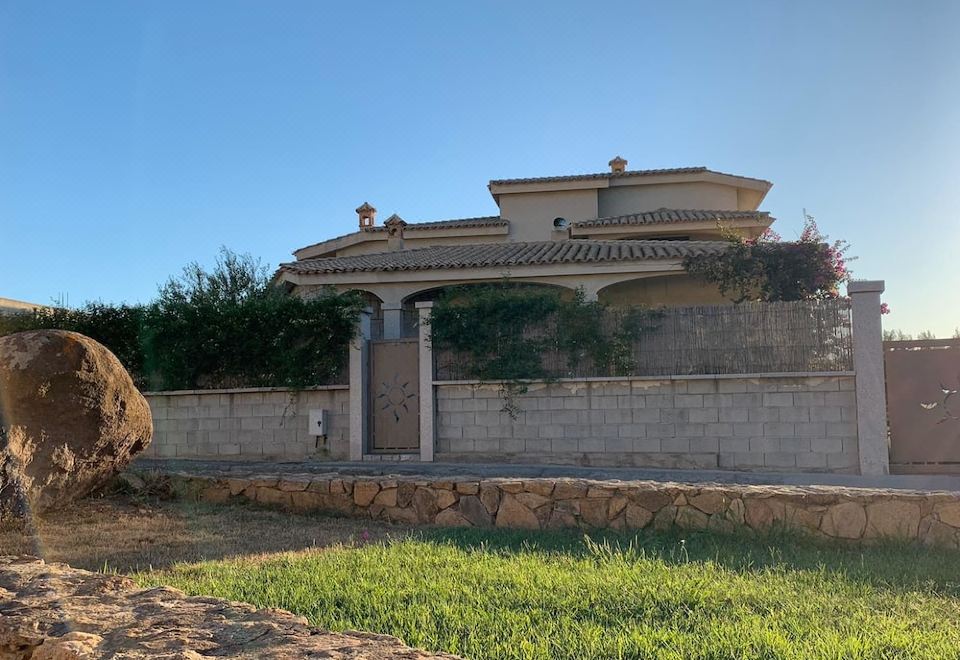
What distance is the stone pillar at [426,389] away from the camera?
12234 millimetres

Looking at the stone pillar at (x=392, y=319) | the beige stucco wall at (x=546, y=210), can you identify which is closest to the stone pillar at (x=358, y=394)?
the stone pillar at (x=392, y=319)

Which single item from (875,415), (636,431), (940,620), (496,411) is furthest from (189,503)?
(875,415)

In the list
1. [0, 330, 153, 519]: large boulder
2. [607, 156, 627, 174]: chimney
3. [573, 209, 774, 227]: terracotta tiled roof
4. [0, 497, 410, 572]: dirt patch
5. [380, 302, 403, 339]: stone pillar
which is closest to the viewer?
[0, 497, 410, 572]: dirt patch

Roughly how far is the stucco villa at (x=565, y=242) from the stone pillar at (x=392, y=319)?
0.11 feet

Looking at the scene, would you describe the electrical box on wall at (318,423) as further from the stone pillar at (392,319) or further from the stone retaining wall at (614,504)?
the stone pillar at (392,319)

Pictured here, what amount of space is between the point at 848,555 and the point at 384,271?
529 inches

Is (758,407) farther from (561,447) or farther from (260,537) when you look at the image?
(260,537)

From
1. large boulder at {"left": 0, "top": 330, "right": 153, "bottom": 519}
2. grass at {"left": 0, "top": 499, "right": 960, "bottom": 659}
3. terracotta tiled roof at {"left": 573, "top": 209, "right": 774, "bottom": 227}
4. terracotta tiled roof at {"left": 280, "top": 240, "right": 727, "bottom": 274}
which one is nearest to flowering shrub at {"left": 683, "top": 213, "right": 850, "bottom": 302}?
terracotta tiled roof at {"left": 280, "top": 240, "right": 727, "bottom": 274}

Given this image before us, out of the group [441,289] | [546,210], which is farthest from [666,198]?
[441,289]

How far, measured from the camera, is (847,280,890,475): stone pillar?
1052 cm

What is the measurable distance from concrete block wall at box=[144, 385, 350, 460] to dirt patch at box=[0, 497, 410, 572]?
4299 mm

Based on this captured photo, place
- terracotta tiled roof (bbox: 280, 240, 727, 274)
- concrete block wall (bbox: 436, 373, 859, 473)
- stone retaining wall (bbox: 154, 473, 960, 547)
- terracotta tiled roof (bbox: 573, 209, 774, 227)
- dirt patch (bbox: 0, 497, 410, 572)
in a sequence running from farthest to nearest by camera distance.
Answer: terracotta tiled roof (bbox: 573, 209, 774, 227), terracotta tiled roof (bbox: 280, 240, 727, 274), concrete block wall (bbox: 436, 373, 859, 473), stone retaining wall (bbox: 154, 473, 960, 547), dirt patch (bbox: 0, 497, 410, 572)

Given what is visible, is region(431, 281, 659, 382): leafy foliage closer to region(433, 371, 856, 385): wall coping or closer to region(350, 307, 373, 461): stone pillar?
region(433, 371, 856, 385): wall coping

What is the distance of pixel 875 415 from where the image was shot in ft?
34.7
